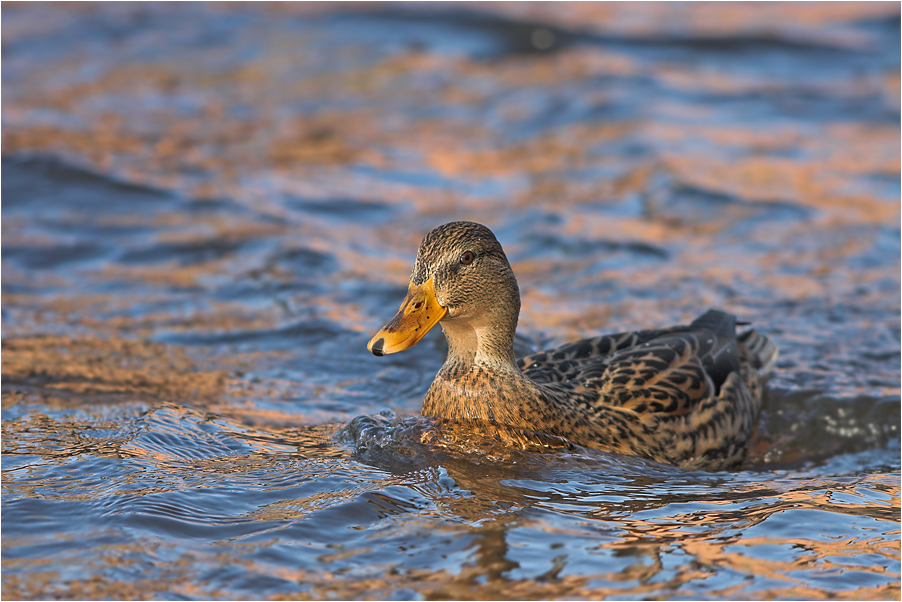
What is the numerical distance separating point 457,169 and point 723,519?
8.21m

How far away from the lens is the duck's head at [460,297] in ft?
19.8

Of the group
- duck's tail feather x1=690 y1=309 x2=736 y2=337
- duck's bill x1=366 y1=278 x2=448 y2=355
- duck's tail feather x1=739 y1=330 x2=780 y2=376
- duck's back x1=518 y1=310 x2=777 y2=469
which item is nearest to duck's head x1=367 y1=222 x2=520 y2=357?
duck's bill x1=366 y1=278 x2=448 y2=355

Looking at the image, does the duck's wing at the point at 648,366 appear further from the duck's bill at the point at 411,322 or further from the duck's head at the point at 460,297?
the duck's bill at the point at 411,322

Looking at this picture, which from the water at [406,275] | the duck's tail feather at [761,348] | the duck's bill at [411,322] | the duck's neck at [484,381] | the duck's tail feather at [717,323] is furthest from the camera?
the duck's tail feather at [761,348]

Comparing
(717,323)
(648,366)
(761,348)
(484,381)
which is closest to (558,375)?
(648,366)

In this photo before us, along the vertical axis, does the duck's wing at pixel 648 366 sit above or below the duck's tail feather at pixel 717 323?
below

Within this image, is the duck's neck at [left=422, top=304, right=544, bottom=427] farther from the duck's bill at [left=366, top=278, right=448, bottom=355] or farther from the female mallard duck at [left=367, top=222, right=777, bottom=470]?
the duck's bill at [left=366, top=278, right=448, bottom=355]

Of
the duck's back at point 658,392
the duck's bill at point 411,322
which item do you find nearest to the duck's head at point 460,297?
the duck's bill at point 411,322

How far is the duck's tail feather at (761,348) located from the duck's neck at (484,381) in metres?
2.38

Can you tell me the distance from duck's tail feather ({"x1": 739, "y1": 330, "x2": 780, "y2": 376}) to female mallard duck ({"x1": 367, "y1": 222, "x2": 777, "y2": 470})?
0.73 meters

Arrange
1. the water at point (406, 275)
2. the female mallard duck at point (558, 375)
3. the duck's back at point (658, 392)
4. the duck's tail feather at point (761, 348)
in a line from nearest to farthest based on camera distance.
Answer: the water at point (406, 275)
the female mallard duck at point (558, 375)
the duck's back at point (658, 392)
the duck's tail feather at point (761, 348)

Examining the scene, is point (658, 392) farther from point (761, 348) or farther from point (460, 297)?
point (761, 348)

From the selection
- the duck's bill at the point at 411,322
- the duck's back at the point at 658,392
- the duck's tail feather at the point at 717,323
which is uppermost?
the duck's bill at the point at 411,322

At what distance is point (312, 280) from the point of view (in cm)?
989
